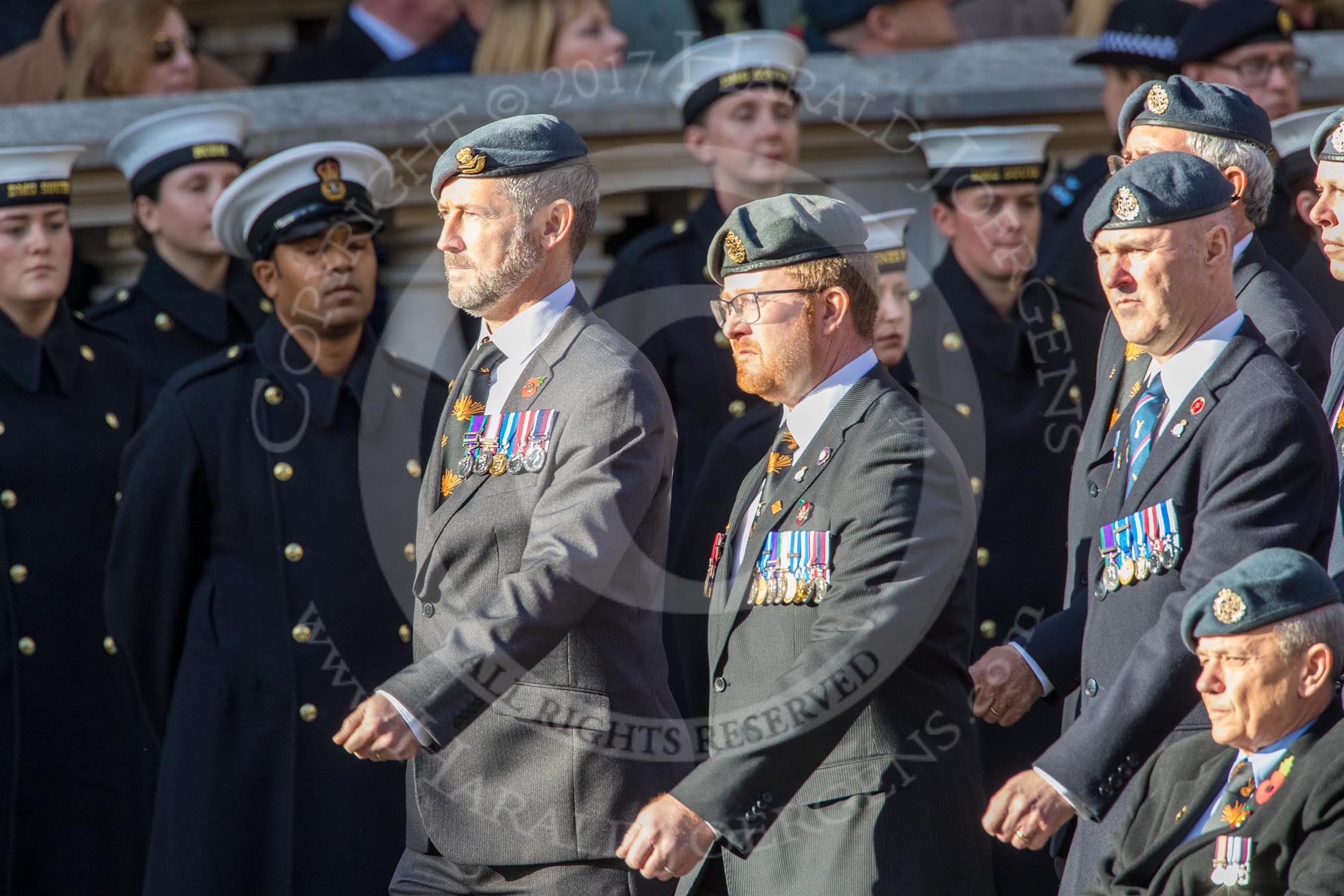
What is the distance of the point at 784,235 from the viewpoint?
13.3ft

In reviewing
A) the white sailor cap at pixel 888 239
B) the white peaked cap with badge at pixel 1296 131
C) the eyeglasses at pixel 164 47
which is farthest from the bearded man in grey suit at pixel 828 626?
the eyeglasses at pixel 164 47

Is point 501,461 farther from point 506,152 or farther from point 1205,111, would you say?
point 1205,111

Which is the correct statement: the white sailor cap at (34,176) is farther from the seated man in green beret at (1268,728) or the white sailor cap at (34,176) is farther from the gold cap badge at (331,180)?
the seated man in green beret at (1268,728)

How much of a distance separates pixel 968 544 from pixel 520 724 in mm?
913

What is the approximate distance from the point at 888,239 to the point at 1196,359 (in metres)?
2.29

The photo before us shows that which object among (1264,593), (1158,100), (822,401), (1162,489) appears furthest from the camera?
(1158,100)

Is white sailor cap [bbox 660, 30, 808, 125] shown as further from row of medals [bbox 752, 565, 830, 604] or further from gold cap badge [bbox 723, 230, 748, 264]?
row of medals [bbox 752, 565, 830, 604]

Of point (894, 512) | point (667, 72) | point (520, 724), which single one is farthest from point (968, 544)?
point (667, 72)

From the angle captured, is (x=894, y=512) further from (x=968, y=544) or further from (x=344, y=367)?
(x=344, y=367)

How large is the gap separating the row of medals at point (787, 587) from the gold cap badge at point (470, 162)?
960mm

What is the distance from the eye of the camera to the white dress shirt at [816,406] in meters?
4.08

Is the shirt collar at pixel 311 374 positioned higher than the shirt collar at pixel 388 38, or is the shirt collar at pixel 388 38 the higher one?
the shirt collar at pixel 388 38

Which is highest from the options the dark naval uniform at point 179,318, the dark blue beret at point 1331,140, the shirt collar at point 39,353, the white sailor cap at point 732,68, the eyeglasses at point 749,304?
the white sailor cap at point 732,68

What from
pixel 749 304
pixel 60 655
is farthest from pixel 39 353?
pixel 749 304
